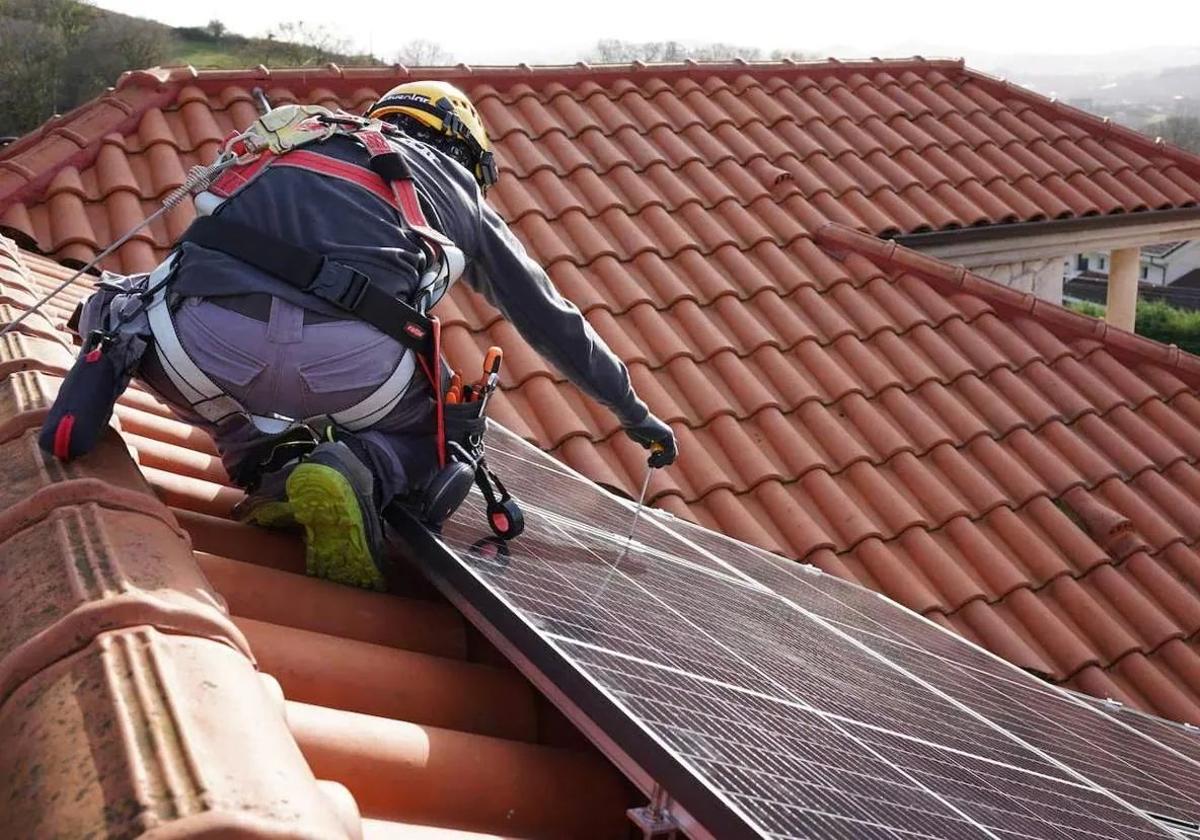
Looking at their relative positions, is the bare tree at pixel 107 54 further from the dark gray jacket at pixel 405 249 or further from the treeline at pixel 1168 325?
the dark gray jacket at pixel 405 249

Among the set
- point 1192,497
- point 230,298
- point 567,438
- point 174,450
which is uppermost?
point 230,298

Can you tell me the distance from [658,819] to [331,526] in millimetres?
1118

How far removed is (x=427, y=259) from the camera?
2.87 metres

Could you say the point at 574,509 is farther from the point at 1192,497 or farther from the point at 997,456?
the point at 1192,497

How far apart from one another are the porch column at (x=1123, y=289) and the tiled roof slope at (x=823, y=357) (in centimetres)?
105

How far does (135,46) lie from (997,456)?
95.8 ft

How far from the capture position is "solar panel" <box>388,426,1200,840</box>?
76.7 inches

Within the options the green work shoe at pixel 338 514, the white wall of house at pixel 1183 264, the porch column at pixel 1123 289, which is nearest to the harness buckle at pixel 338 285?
the green work shoe at pixel 338 514

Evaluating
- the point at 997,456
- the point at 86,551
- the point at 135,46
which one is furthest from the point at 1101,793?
the point at 135,46

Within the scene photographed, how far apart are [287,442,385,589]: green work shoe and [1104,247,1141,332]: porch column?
24.7 ft

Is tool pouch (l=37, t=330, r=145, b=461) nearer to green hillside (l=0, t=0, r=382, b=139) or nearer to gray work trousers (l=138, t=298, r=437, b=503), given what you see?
gray work trousers (l=138, t=298, r=437, b=503)

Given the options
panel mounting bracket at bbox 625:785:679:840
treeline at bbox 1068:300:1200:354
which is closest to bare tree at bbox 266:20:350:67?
treeline at bbox 1068:300:1200:354

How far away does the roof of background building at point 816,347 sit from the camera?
5094 mm

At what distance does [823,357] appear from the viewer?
599 centimetres
